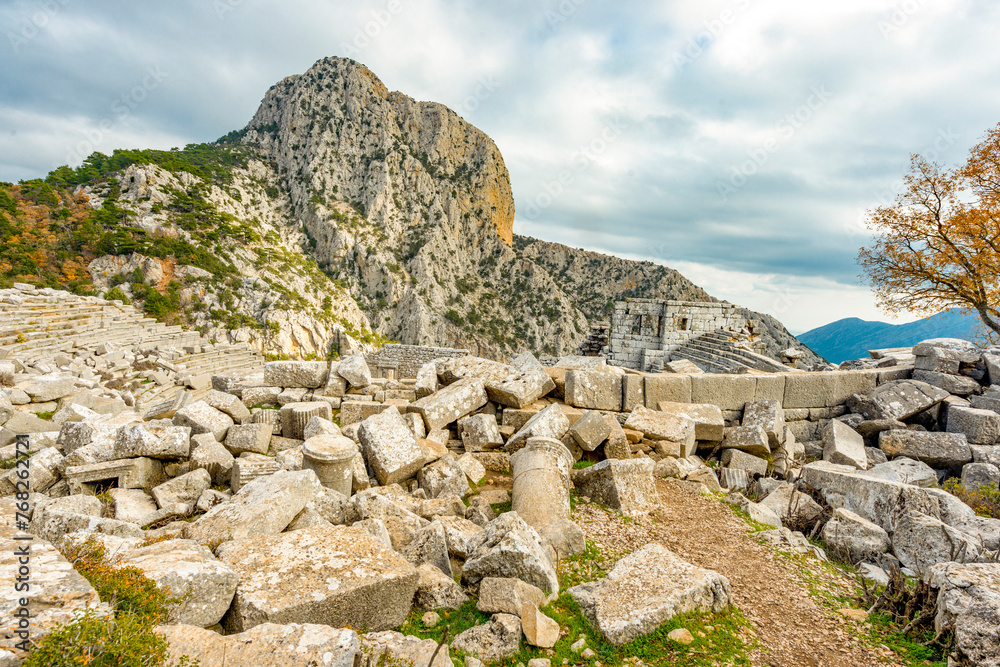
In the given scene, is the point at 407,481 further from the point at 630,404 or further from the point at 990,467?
the point at 990,467

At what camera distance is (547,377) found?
7496mm

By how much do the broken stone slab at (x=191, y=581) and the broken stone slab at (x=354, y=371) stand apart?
4472 millimetres

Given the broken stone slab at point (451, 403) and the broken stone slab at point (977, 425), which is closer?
the broken stone slab at point (451, 403)

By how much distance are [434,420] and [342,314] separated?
4824cm

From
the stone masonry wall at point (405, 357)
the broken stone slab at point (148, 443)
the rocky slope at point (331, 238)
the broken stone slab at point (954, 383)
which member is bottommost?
the stone masonry wall at point (405, 357)

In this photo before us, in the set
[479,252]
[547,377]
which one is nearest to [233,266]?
[479,252]

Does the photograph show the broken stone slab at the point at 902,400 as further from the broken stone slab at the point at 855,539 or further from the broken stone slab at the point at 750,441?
the broken stone slab at the point at 855,539

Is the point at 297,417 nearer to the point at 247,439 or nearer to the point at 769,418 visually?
the point at 247,439

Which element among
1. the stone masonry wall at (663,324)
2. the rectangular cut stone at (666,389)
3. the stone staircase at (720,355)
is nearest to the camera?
the rectangular cut stone at (666,389)

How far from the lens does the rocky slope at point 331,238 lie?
37969 mm

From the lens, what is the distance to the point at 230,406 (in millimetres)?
6395

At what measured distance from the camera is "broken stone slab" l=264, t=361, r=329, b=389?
7402 mm

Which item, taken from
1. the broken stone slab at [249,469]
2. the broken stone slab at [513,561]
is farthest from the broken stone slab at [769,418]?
the broken stone slab at [249,469]

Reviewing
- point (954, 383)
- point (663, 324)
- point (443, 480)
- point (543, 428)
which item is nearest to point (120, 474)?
point (443, 480)
